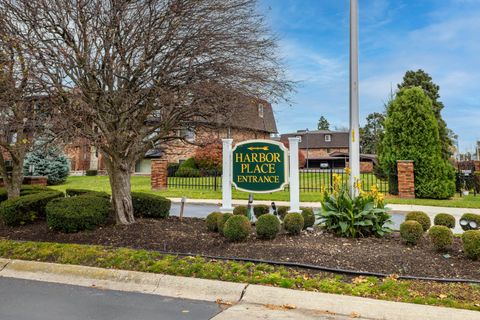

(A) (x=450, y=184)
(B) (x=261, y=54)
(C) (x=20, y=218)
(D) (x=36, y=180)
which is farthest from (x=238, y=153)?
(D) (x=36, y=180)

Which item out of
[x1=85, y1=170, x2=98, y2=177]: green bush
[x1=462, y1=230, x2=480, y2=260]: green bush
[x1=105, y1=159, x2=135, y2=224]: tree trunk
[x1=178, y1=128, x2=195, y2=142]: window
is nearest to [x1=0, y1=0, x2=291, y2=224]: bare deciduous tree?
[x1=105, y1=159, x2=135, y2=224]: tree trunk

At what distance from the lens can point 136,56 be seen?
22.6 feet

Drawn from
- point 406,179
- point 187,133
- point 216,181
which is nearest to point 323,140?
point 216,181

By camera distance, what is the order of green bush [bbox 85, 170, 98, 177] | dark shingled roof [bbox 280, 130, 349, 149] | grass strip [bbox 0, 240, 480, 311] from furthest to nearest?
dark shingled roof [bbox 280, 130, 349, 149] < green bush [bbox 85, 170, 98, 177] < grass strip [bbox 0, 240, 480, 311]

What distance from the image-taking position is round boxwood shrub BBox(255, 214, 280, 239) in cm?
616

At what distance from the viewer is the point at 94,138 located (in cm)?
616

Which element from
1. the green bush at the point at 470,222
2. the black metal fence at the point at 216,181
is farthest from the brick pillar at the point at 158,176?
the green bush at the point at 470,222

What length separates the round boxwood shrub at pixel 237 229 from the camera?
6020 millimetres

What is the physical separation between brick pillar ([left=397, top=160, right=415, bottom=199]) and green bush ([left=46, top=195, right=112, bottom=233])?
1270cm

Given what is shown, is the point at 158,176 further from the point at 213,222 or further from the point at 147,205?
the point at 213,222

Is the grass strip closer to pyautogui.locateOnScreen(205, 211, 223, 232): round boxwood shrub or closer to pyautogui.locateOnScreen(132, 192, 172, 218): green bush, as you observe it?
pyautogui.locateOnScreen(205, 211, 223, 232): round boxwood shrub

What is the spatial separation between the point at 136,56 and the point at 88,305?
14.8 feet

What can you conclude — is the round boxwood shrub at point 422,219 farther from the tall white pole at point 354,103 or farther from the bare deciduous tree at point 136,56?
the bare deciduous tree at point 136,56

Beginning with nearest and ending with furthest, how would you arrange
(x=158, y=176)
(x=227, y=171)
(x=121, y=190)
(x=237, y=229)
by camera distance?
1. (x=237, y=229)
2. (x=121, y=190)
3. (x=227, y=171)
4. (x=158, y=176)
